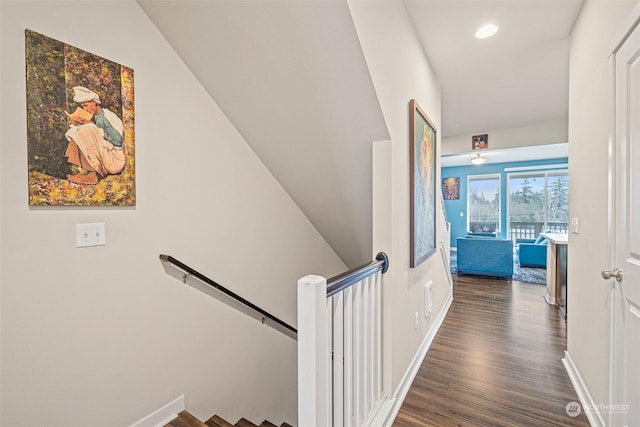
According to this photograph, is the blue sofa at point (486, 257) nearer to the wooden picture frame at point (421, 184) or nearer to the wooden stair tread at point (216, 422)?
the wooden picture frame at point (421, 184)

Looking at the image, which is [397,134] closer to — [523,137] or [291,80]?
[291,80]

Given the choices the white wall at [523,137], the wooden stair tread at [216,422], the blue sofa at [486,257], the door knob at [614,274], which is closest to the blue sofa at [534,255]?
the blue sofa at [486,257]

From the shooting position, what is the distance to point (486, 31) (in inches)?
92.9

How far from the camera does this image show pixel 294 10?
4.39 feet

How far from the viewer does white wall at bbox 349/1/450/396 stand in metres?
1.59

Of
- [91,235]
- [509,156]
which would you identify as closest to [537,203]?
[509,156]

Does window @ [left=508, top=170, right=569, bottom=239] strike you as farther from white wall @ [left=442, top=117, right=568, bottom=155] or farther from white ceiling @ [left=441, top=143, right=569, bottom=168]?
white wall @ [left=442, top=117, right=568, bottom=155]

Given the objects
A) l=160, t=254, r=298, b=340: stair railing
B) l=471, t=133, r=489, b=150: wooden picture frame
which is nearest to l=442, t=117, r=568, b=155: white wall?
l=471, t=133, r=489, b=150: wooden picture frame

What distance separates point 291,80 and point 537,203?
866 centimetres

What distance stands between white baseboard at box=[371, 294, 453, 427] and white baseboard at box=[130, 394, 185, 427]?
115cm

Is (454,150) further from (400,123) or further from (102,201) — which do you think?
(102,201)

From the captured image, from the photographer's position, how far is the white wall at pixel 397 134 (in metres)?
1.59

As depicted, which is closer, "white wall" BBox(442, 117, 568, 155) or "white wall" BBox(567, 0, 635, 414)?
"white wall" BBox(567, 0, 635, 414)

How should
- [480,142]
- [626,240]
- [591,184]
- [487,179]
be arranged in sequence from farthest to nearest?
[487,179] → [480,142] → [591,184] → [626,240]
